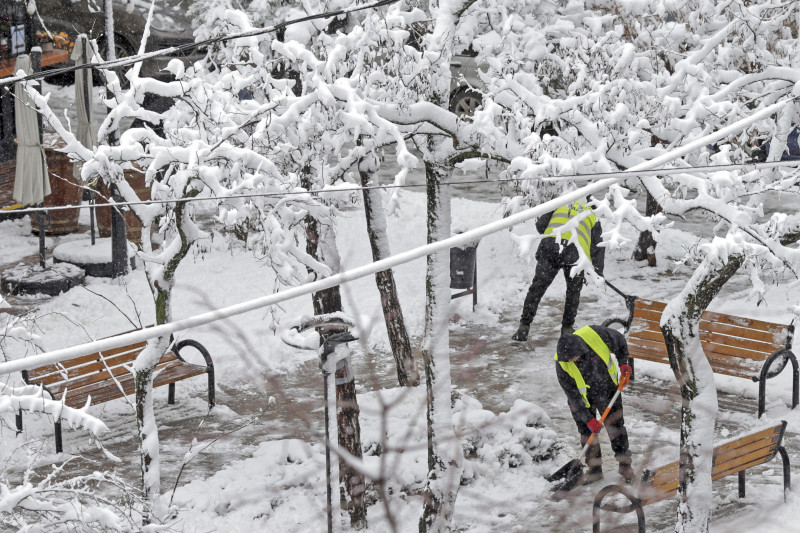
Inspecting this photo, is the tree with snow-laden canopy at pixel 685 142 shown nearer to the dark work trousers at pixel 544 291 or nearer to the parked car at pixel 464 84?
the dark work trousers at pixel 544 291

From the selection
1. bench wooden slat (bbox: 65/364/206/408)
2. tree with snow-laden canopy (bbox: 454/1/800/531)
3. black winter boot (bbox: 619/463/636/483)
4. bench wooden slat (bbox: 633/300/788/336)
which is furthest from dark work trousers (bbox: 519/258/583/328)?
bench wooden slat (bbox: 65/364/206/408)

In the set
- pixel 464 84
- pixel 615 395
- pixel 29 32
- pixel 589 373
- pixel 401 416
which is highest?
pixel 29 32

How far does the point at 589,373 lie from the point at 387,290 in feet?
8.95

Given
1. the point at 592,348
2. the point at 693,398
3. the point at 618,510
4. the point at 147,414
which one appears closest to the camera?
the point at 618,510

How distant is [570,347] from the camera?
25.2 feet

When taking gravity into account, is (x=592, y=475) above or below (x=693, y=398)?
below

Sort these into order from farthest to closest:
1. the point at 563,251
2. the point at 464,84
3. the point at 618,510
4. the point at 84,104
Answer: the point at 464,84
the point at 84,104
the point at 563,251
the point at 618,510

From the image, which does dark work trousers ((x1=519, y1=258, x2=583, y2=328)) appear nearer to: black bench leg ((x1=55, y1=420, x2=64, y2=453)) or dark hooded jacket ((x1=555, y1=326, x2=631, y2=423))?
dark hooded jacket ((x1=555, y1=326, x2=631, y2=423))

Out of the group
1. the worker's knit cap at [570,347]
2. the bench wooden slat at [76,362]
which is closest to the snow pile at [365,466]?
the worker's knit cap at [570,347]

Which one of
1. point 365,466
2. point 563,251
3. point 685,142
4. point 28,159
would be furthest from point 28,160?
point 685,142

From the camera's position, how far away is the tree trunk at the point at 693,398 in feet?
21.2

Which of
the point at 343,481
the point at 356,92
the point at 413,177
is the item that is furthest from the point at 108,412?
the point at 413,177

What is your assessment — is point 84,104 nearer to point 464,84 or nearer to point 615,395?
point 615,395

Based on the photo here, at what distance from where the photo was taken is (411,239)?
1466 cm
